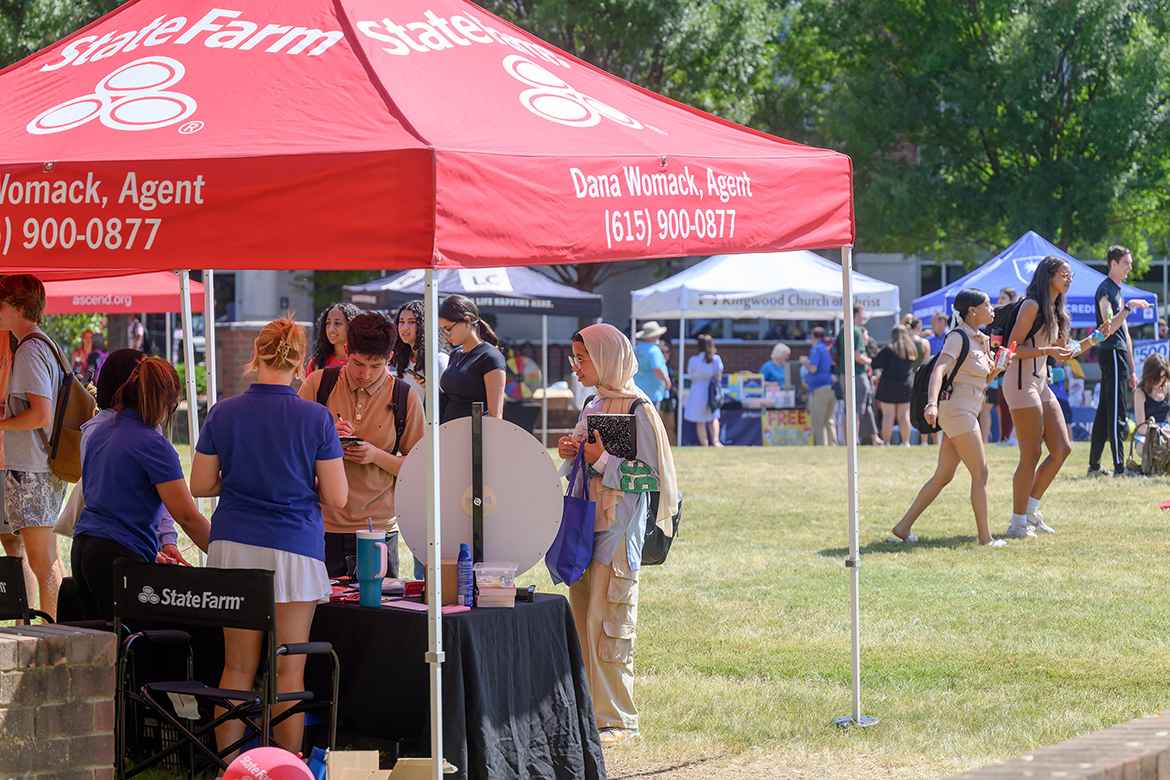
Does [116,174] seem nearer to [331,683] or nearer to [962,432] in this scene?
[331,683]

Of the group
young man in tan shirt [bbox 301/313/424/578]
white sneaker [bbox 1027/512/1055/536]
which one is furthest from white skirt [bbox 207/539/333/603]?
white sneaker [bbox 1027/512/1055/536]

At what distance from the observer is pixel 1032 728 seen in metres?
5.61

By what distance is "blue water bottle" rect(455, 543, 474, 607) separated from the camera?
4.73m

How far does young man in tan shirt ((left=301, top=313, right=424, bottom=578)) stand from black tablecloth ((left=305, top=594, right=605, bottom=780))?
104 cm

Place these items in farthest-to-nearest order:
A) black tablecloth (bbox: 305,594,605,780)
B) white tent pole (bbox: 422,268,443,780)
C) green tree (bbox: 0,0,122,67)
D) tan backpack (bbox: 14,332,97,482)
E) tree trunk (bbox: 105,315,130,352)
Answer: tree trunk (bbox: 105,315,130,352), green tree (bbox: 0,0,122,67), tan backpack (bbox: 14,332,97,482), black tablecloth (bbox: 305,594,605,780), white tent pole (bbox: 422,268,443,780)

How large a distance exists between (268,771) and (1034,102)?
93.2ft

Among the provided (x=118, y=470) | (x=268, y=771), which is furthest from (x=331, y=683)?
(x=118, y=470)

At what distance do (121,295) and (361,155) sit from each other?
9624 mm

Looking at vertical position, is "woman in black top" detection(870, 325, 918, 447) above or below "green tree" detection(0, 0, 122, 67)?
below

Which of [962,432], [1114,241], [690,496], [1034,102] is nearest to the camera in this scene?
[962,432]

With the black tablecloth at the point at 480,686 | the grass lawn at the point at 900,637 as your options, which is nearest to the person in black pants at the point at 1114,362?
the grass lawn at the point at 900,637

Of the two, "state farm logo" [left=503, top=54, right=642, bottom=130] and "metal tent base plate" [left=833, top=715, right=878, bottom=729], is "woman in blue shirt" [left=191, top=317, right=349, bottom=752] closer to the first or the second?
"state farm logo" [left=503, top=54, right=642, bottom=130]

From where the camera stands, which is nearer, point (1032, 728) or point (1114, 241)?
point (1032, 728)

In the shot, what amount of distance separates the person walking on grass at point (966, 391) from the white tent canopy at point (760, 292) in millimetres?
10032
